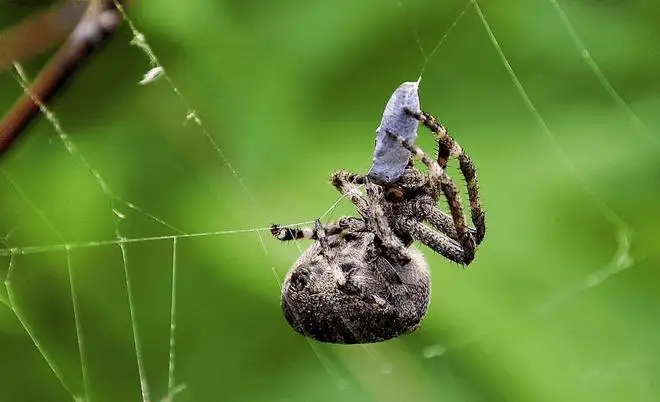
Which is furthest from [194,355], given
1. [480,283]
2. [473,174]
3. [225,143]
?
[473,174]

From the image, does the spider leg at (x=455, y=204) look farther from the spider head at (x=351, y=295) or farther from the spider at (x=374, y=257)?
the spider head at (x=351, y=295)

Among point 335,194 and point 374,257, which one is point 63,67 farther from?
point 335,194

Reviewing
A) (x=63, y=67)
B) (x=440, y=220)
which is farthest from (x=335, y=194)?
(x=63, y=67)

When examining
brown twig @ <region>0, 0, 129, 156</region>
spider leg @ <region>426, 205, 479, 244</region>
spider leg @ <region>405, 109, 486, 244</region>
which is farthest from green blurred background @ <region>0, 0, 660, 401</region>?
brown twig @ <region>0, 0, 129, 156</region>

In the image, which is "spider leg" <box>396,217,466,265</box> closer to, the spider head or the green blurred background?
the spider head

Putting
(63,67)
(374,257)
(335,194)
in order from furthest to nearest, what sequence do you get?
(335,194) < (374,257) < (63,67)

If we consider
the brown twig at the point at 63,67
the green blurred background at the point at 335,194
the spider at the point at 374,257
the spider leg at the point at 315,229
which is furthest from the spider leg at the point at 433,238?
the brown twig at the point at 63,67
